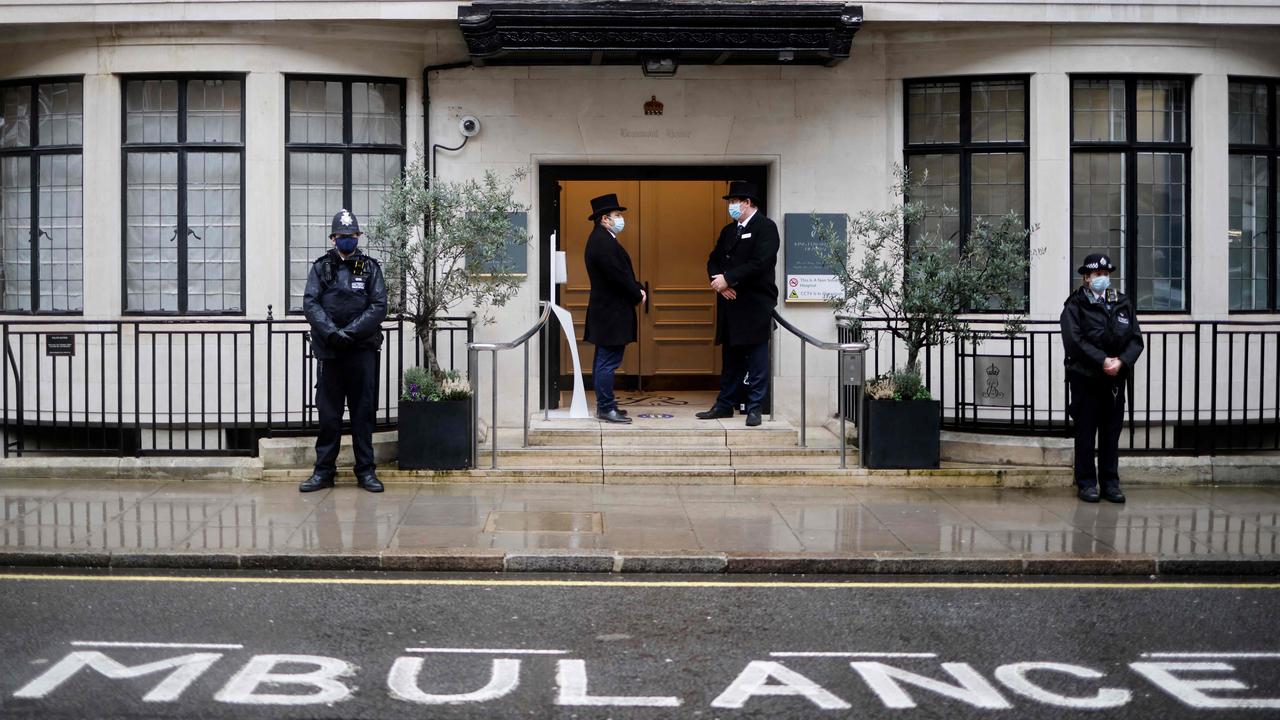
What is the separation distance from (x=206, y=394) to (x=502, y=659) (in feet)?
23.2

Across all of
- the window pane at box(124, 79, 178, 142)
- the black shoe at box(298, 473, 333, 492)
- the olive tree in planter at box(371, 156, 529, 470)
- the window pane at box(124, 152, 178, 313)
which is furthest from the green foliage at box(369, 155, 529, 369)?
the window pane at box(124, 79, 178, 142)

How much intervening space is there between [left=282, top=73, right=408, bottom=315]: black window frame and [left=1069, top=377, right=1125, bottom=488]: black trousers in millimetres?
6495

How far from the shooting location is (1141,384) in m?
12.7

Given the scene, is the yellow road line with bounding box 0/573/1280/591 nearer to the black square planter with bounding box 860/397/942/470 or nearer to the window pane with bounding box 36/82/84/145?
the black square planter with bounding box 860/397/942/470

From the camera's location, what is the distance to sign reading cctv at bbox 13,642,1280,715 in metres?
5.76

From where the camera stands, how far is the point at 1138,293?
13.0m

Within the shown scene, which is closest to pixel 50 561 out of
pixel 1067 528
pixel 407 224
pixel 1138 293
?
pixel 407 224

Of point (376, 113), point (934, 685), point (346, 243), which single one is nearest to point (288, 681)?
point (934, 685)

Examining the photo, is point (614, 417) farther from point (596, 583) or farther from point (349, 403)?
point (596, 583)

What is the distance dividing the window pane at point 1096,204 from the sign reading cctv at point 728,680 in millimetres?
6976

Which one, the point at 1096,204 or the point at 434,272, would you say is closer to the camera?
the point at 434,272

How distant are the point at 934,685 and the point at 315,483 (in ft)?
20.3

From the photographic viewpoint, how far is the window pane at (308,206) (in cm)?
1268

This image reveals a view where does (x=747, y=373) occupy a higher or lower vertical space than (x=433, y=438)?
higher
